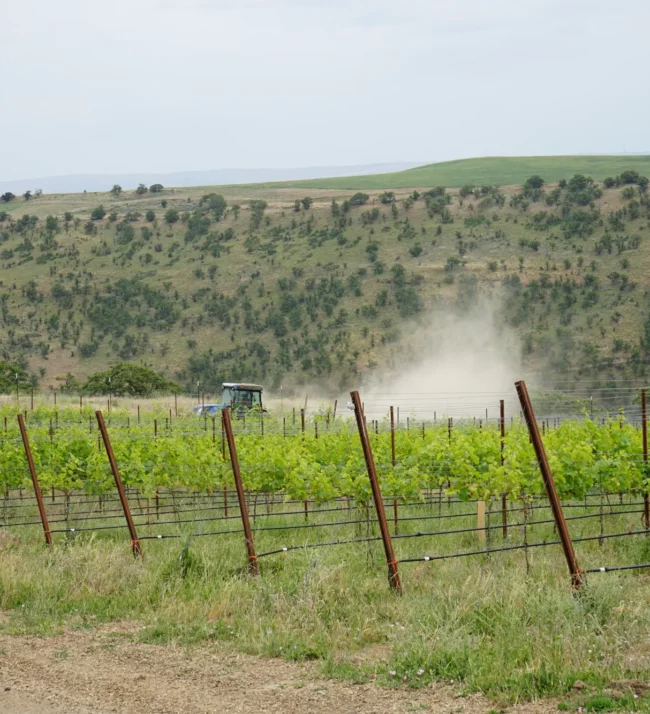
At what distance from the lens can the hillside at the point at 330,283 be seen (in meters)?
49.2

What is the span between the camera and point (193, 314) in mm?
54750

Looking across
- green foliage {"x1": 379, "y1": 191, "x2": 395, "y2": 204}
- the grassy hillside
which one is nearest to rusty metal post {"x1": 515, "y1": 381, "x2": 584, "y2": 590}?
green foliage {"x1": 379, "y1": 191, "x2": 395, "y2": 204}

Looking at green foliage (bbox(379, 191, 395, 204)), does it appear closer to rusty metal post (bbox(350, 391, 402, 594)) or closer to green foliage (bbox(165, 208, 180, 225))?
green foliage (bbox(165, 208, 180, 225))

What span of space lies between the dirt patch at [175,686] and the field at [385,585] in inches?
2.6

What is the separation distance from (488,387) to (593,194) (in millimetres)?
20316

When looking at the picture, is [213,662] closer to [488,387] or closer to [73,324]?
[488,387]

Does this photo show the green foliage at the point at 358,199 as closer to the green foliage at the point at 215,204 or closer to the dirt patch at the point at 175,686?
the green foliage at the point at 215,204

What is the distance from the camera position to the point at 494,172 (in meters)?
92.4

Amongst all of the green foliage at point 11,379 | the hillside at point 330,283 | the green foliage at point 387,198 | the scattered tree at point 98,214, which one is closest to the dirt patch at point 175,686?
the green foliage at point 11,379

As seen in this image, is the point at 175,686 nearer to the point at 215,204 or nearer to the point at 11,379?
the point at 11,379

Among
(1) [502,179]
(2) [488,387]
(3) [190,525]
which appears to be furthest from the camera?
(1) [502,179]

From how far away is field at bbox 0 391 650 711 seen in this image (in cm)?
646

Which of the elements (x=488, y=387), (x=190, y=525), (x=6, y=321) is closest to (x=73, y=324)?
(x=6, y=321)

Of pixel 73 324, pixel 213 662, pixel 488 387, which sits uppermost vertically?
pixel 213 662
